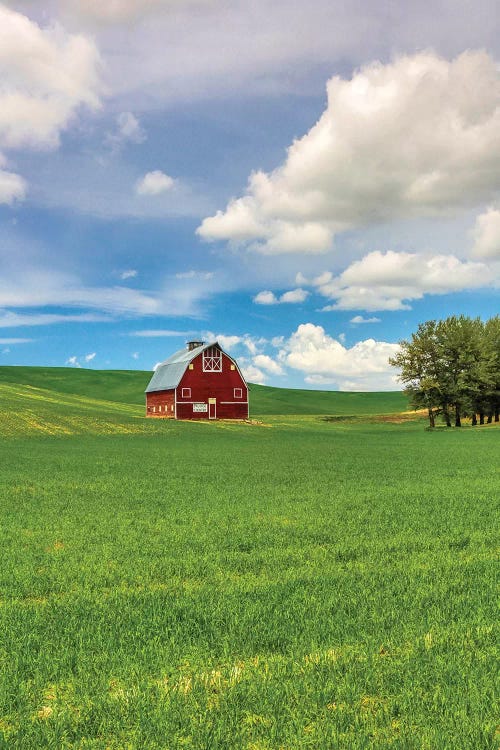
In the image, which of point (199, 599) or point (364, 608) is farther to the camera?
point (199, 599)

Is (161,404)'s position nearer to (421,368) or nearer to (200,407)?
(200,407)

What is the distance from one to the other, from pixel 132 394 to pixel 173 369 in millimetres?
80506

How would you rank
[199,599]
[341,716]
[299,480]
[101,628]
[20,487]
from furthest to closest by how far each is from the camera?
[299,480]
[20,487]
[199,599]
[101,628]
[341,716]

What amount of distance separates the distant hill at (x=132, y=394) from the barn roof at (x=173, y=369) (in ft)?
180

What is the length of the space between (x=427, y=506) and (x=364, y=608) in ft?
34.3

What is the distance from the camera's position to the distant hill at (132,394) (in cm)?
16539

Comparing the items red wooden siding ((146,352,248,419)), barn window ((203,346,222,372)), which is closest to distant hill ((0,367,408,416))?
red wooden siding ((146,352,248,419))

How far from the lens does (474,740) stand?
5406 millimetres

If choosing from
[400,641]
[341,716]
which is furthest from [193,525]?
[341,716]

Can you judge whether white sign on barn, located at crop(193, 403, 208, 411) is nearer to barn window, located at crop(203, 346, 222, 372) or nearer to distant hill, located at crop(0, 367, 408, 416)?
barn window, located at crop(203, 346, 222, 372)

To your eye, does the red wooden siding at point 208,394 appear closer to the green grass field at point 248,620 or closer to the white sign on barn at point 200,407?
the white sign on barn at point 200,407

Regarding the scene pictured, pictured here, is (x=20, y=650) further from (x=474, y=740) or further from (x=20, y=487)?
(x=20, y=487)

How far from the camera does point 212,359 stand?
9394cm

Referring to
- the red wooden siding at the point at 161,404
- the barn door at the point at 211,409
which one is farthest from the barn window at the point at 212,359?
the red wooden siding at the point at 161,404
